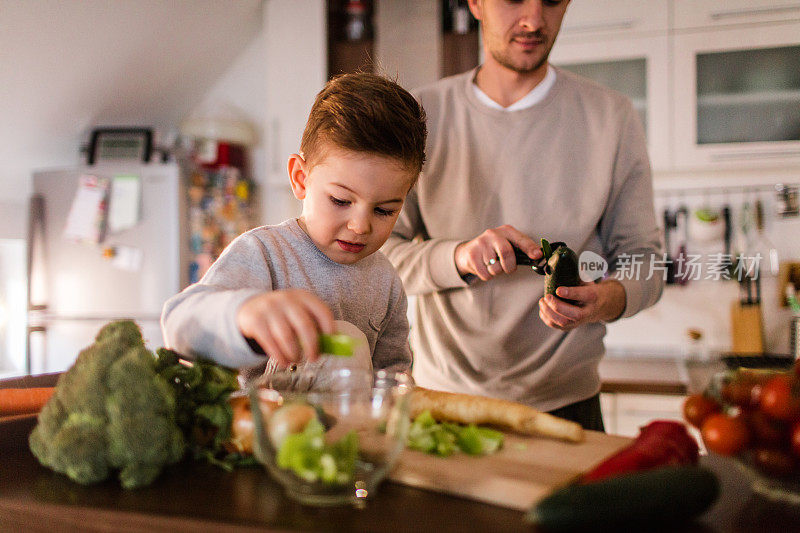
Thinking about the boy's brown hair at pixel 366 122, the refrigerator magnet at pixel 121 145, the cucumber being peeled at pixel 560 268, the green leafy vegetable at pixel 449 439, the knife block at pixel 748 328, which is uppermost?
the refrigerator magnet at pixel 121 145

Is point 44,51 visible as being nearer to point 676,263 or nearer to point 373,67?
point 373,67

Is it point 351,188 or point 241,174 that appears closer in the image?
point 351,188

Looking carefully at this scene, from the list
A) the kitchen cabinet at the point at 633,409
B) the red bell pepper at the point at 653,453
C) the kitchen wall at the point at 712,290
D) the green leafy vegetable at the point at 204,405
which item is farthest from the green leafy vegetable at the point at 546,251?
the kitchen wall at the point at 712,290

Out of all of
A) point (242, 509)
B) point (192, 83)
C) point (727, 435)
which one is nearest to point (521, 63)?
point (727, 435)

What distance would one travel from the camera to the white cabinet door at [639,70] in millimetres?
2355

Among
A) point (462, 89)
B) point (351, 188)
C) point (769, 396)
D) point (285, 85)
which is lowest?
point (769, 396)

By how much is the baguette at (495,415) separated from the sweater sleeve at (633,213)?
1.98 feet

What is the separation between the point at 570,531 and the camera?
0.44 m

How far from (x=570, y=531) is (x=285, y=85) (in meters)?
2.67

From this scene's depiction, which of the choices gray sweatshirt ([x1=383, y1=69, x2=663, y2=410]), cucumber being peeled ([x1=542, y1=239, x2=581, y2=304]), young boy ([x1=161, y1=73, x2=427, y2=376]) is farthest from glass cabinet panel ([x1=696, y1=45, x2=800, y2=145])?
young boy ([x1=161, y1=73, x2=427, y2=376])

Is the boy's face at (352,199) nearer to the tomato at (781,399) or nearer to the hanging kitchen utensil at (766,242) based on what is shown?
the tomato at (781,399)

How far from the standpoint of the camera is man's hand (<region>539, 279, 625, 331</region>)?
0.99m

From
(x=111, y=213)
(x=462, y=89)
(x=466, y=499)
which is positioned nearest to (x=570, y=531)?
(x=466, y=499)

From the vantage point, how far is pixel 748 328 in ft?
8.25
